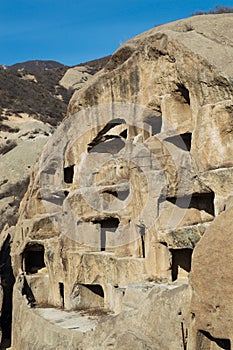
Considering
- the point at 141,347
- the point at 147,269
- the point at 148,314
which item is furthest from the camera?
the point at 147,269

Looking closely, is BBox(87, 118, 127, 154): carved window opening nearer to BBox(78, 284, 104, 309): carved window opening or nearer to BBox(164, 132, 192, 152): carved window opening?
BBox(164, 132, 192, 152): carved window opening

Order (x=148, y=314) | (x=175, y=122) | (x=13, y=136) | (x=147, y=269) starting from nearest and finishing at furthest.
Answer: (x=148, y=314)
(x=147, y=269)
(x=175, y=122)
(x=13, y=136)

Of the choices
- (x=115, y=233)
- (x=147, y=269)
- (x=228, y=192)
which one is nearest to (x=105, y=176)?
(x=115, y=233)

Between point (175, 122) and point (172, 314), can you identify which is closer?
point (172, 314)

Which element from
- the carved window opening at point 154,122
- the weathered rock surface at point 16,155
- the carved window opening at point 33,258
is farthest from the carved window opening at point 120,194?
the weathered rock surface at point 16,155

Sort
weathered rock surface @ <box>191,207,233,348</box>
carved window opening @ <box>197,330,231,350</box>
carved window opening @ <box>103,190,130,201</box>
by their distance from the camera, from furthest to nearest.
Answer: carved window opening @ <box>103,190,130,201</box> → carved window opening @ <box>197,330,231,350</box> → weathered rock surface @ <box>191,207,233,348</box>

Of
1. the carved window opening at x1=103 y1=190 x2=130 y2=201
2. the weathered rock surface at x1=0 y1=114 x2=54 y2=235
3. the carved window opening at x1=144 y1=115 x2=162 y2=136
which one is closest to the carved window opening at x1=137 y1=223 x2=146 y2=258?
the carved window opening at x1=103 y1=190 x2=130 y2=201

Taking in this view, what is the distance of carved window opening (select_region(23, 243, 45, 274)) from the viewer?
1819 cm

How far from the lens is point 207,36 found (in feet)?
41.4

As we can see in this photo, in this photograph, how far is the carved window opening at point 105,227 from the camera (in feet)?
51.1

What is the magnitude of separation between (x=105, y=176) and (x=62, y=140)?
3848mm

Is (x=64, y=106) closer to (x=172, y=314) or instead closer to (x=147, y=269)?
(x=147, y=269)

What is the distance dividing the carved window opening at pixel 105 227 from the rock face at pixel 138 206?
3 cm

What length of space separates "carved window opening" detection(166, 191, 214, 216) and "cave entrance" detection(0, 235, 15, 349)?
830 cm
